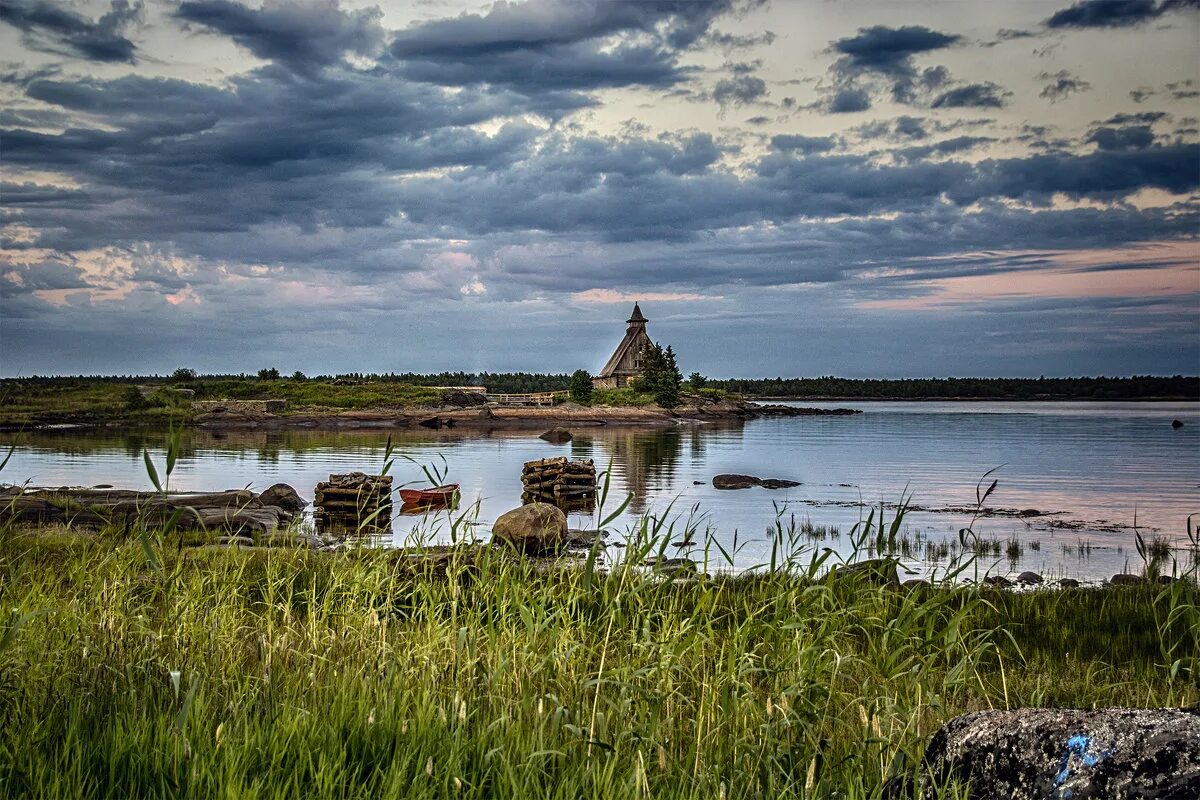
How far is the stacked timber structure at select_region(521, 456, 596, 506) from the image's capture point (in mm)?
30828

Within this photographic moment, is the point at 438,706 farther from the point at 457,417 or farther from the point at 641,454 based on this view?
the point at 457,417

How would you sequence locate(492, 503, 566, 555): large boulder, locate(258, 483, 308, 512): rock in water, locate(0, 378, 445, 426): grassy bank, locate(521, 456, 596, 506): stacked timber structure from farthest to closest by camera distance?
locate(0, 378, 445, 426): grassy bank < locate(521, 456, 596, 506): stacked timber structure < locate(258, 483, 308, 512): rock in water < locate(492, 503, 566, 555): large boulder

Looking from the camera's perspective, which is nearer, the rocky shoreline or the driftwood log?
the driftwood log

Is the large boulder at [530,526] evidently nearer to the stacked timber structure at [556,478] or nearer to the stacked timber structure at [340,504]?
the stacked timber structure at [340,504]

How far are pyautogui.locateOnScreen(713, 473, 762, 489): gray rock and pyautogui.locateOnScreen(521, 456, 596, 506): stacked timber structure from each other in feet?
18.7

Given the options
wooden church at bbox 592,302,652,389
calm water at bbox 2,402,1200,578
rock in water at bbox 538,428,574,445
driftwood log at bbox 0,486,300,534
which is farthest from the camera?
wooden church at bbox 592,302,652,389

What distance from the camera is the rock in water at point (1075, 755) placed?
330 cm

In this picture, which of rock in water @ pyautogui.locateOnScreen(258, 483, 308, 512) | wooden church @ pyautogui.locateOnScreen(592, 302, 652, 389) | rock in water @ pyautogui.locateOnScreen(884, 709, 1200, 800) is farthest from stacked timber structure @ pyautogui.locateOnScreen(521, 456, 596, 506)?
wooden church @ pyautogui.locateOnScreen(592, 302, 652, 389)

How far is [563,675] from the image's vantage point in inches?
232

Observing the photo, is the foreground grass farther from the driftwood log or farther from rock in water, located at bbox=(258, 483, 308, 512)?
rock in water, located at bbox=(258, 483, 308, 512)

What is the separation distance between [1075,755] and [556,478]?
27949 millimetres

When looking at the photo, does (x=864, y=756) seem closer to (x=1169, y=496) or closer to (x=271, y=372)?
(x=1169, y=496)

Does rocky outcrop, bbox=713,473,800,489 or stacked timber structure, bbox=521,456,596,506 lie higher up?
stacked timber structure, bbox=521,456,596,506

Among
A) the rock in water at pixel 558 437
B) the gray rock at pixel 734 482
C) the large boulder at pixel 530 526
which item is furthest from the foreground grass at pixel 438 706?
the rock in water at pixel 558 437
